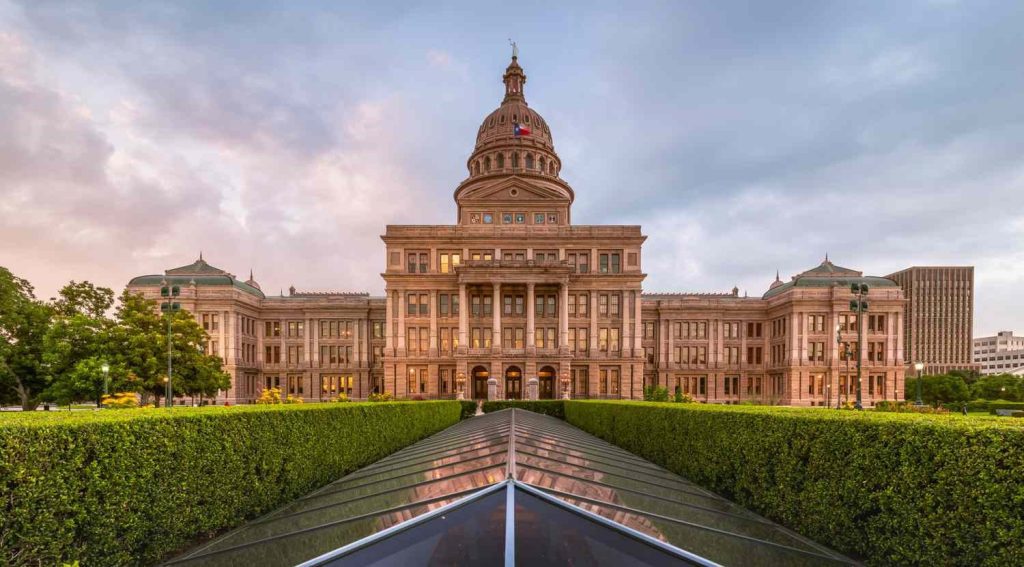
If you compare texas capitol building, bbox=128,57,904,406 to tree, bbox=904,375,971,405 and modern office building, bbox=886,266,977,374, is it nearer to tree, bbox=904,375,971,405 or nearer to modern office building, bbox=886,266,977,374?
tree, bbox=904,375,971,405

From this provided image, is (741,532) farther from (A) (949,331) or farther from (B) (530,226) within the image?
(A) (949,331)

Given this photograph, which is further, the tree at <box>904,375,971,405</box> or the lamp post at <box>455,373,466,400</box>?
the tree at <box>904,375,971,405</box>

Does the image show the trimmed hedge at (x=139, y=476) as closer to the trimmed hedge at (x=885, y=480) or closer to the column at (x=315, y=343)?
the trimmed hedge at (x=885, y=480)

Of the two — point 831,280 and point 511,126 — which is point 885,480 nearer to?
point 831,280

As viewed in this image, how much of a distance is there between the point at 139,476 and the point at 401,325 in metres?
39.6


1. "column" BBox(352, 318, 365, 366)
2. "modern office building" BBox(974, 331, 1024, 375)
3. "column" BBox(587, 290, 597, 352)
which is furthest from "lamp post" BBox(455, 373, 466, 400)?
"modern office building" BBox(974, 331, 1024, 375)

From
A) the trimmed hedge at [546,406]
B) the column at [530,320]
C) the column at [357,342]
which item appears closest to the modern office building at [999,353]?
the column at [530,320]

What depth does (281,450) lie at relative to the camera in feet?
27.8

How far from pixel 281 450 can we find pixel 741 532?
821 centimetres

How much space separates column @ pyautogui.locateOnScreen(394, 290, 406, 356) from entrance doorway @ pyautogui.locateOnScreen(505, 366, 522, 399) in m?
11.2

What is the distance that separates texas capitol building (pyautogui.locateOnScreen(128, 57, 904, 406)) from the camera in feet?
143

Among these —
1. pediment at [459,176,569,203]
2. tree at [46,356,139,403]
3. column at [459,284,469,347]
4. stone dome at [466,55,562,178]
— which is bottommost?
tree at [46,356,139,403]

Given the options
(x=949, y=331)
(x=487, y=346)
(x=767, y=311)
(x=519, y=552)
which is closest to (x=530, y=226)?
(x=487, y=346)

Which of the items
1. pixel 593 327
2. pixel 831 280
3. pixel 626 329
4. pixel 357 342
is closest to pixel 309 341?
pixel 357 342
